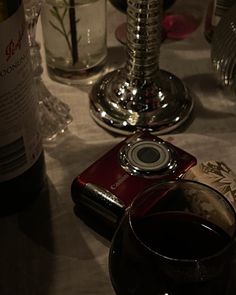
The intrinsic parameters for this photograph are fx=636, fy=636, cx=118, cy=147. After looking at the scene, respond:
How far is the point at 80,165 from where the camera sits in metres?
0.59

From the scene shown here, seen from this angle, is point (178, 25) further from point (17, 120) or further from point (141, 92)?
point (17, 120)

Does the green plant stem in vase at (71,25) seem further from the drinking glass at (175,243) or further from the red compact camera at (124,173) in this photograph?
the drinking glass at (175,243)

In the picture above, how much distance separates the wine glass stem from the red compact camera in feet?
0.30

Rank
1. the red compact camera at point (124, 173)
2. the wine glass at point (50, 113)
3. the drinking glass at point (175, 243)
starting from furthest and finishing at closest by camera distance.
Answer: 1. the wine glass at point (50, 113)
2. the red compact camera at point (124, 173)
3. the drinking glass at point (175, 243)

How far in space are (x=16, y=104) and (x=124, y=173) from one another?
4.6 inches

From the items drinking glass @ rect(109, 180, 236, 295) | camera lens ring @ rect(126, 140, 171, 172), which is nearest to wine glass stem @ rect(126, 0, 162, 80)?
camera lens ring @ rect(126, 140, 171, 172)

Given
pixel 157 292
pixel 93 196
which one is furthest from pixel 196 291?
pixel 93 196

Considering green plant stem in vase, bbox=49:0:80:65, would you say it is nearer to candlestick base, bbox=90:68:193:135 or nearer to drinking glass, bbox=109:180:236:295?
candlestick base, bbox=90:68:193:135

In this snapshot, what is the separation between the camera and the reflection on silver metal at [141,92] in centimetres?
61

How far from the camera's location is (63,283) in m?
0.49

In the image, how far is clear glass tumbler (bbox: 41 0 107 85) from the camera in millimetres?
655

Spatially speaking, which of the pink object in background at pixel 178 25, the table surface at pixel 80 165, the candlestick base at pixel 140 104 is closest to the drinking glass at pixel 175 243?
the table surface at pixel 80 165

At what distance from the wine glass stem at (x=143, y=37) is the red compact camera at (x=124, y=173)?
9cm

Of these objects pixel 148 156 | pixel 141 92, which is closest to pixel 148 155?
pixel 148 156
